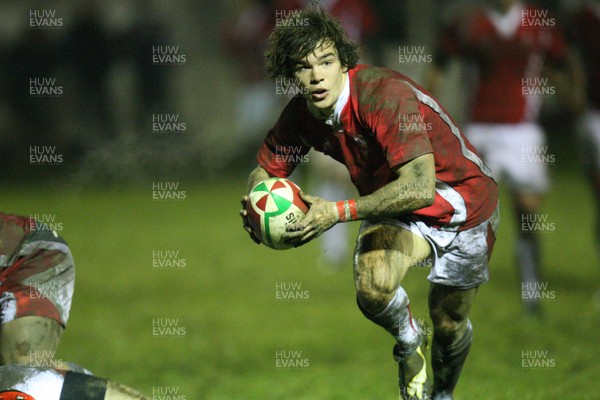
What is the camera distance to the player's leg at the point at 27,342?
16.3ft

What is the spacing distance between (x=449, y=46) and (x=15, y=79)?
1278 cm

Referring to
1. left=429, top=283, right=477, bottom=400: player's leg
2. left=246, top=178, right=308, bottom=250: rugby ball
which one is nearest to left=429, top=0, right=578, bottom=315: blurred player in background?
left=429, top=283, right=477, bottom=400: player's leg

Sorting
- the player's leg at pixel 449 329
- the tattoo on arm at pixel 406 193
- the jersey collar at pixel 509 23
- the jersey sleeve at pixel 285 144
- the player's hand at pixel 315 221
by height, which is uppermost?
the jersey collar at pixel 509 23

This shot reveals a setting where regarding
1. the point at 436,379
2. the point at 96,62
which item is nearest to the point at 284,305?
the point at 436,379

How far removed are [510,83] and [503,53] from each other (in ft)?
0.99

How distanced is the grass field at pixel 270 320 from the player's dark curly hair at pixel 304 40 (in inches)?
74.4

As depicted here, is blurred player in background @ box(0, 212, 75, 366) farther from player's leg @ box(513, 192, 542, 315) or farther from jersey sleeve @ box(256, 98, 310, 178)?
player's leg @ box(513, 192, 542, 315)

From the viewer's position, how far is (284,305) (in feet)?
32.2

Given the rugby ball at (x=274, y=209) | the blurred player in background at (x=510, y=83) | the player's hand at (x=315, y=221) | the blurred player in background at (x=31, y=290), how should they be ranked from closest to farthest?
1. the player's hand at (x=315, y=221)
2. the rugby ball at (x=274, y=209)
3. the blurred player in background at (x=31, y=290)
4. the blurred player in background at (x=510, y=83)

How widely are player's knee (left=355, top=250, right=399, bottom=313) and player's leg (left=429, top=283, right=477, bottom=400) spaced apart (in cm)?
60

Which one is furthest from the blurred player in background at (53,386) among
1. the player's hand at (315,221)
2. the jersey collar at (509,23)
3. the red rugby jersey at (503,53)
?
the jersey collar at (509,23)

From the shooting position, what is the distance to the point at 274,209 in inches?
194

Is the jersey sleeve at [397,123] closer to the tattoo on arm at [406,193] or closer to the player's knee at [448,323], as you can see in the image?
the tattoo on arm at [406,193]

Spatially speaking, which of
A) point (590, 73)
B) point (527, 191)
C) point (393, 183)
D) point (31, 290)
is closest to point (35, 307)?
point (31, 290)
